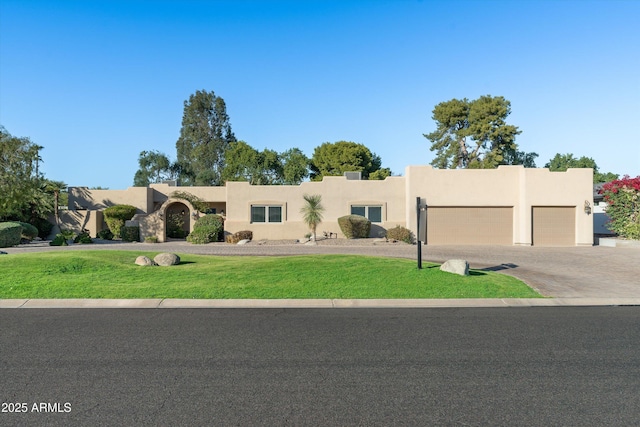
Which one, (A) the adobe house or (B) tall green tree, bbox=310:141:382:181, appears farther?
(B) tall green tree, bbox=310:141:382:181

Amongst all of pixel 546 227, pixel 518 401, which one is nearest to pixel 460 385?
pixel 518 401

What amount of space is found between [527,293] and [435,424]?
7870 mm

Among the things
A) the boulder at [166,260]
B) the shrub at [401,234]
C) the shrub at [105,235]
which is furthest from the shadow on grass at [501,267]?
the shrub at [105,235]

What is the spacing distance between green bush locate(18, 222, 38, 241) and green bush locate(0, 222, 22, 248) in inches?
92.7

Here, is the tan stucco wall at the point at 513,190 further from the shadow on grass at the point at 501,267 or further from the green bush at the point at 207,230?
the green bush at the point at 207,230

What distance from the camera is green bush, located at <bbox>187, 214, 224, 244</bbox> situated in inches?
1099

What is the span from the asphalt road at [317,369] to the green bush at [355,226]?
18.7m

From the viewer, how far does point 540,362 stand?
5.80m

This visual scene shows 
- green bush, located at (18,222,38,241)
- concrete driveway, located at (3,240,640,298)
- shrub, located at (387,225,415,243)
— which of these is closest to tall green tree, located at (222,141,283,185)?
green bush, located at (18,222,38,241)

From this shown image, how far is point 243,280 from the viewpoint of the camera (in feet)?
38.8

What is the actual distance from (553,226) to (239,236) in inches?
788

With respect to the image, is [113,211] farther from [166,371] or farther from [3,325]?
[166,371]

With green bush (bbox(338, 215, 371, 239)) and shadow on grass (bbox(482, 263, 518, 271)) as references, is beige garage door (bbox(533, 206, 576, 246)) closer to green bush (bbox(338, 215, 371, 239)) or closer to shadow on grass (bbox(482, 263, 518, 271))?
green bush (bbox(338, 215, 371, 239))

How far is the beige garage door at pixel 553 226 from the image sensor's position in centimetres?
2709
